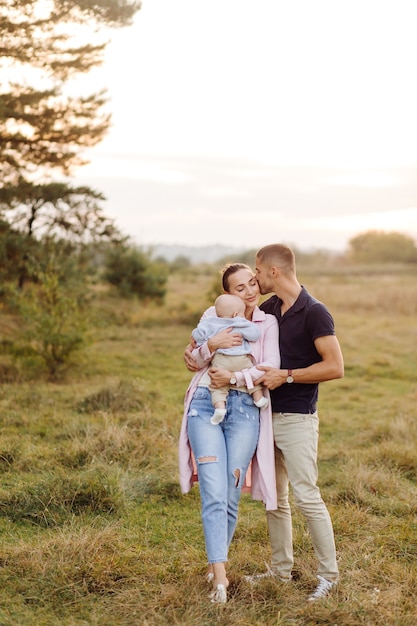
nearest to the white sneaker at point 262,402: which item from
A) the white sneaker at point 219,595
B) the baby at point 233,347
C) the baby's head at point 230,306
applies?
the baby at point 233,347

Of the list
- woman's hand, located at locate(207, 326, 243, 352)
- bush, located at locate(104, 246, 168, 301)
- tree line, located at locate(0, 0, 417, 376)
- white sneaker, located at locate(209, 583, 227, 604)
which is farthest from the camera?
bush, located at locate(104, 246, 168, 301)

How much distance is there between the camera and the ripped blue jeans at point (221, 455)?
389cm

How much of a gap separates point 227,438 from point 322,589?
1.08 meters

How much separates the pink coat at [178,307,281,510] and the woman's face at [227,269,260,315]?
13 centimetres

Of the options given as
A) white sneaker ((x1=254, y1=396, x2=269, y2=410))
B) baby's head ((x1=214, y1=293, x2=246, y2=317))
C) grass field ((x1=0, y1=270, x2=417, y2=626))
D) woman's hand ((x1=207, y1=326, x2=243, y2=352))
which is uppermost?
baby's head ((x1=214, y1=293, x2=246, y2=317))

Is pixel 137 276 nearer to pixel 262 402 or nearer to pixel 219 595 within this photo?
pixel 262 402

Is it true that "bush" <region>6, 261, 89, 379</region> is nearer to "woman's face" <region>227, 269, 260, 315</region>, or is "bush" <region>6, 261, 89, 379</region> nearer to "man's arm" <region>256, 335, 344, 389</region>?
"woman's face" <region>227, 269, 260, 315</region>

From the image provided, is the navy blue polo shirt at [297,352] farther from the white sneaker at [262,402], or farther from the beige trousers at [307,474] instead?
the white sneaker at [262,402]

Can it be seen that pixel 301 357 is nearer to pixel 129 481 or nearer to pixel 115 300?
pixel 129 481

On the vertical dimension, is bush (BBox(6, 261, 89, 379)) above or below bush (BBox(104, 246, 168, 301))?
below

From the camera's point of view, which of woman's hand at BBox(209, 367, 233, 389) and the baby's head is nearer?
woman's hand at BBox(209, 367, 233, 389)

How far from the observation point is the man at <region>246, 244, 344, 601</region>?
3.99 m

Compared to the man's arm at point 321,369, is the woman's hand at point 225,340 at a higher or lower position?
higher

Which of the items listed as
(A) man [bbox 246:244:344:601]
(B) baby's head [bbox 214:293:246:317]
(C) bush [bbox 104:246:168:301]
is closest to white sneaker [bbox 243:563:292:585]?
(A) man [bbox 246:244:344:601]
